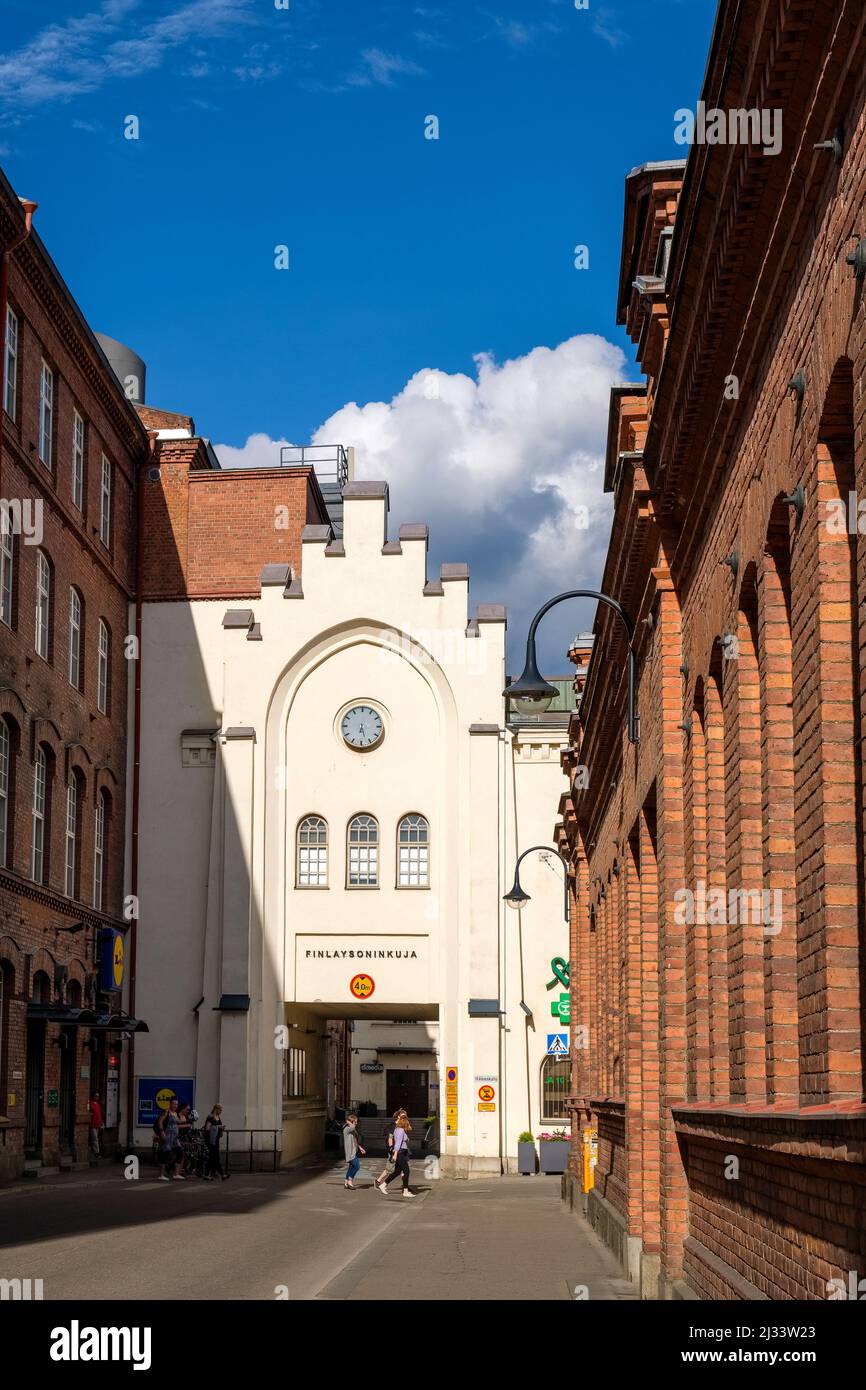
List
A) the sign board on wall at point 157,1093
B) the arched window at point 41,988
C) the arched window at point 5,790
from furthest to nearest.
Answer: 1. the sign board on wall at point 157,1093
2. the arched window at point 41,988
3. the arched window at point 5,790

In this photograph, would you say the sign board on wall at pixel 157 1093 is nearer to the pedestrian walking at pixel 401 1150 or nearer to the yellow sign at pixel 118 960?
the yellow sign at pixel 118 960

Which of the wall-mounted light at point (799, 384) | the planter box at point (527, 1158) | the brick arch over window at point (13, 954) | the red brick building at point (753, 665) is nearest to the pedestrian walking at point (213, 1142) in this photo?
the brick arch over window at point (13, 954)

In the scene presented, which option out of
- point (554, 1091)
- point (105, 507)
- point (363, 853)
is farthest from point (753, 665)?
point (105, 507)

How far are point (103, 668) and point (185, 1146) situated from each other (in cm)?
1206

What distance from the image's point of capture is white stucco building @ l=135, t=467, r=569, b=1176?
4328 cm

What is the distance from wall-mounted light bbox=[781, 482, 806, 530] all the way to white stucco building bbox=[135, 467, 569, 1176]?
35.5 m

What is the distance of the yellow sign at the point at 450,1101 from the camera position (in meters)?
42.8

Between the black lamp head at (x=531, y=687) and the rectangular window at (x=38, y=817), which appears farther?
the rectangular window at (x=38, y=817)

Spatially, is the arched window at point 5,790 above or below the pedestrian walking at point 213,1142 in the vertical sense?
above

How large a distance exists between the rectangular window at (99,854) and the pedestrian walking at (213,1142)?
6695 millimetres

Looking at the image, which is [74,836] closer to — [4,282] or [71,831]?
[71,831]

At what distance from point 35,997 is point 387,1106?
4459 cm

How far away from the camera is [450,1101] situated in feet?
140

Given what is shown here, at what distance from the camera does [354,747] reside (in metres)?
45.1
